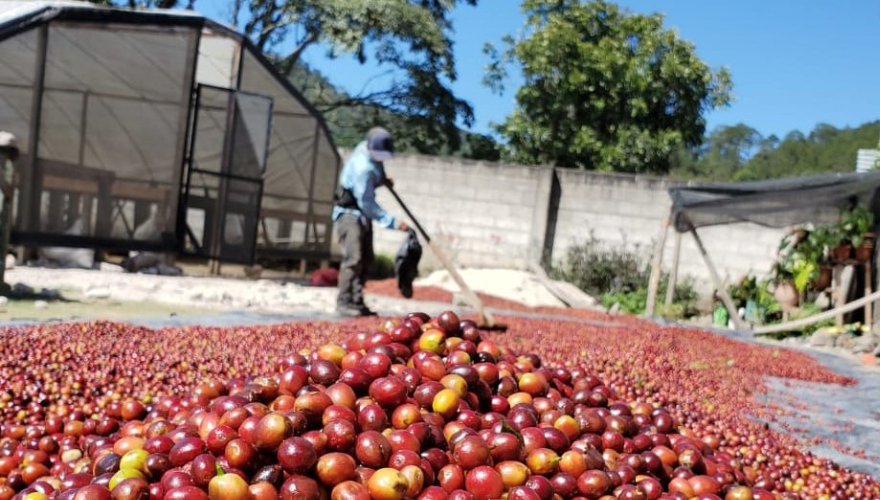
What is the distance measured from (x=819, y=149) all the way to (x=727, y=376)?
37.2 meters

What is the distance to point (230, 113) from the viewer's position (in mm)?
10359

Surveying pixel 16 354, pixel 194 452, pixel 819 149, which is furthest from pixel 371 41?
pixel 819 149

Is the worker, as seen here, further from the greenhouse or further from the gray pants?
the greenhouse

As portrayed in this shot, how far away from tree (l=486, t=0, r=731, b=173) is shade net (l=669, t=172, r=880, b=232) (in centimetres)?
835

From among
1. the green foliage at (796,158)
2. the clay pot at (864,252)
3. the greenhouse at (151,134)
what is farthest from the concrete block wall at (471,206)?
the green foliage at (796,158)

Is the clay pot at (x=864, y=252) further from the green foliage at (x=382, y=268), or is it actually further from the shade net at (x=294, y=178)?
the shade net at (x=294, y=178)

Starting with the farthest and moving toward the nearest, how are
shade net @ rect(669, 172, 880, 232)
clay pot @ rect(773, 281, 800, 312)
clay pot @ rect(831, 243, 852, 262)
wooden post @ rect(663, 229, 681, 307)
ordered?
clay pot @ rect(773, 281, 800, 312) < wooden post @ rect(663, 229, 681, 307) < clay pot @ rect(831, 243, 852, 262) < shade net @ rect(669, 172, 880, 232)

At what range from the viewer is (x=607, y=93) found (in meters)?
18.3

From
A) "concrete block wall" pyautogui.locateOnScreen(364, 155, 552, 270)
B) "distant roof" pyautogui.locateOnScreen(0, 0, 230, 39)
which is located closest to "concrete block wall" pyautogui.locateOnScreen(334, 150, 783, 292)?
"concrete block wall" pyautogui.locateOnScreen(364, 155, 552, 270)

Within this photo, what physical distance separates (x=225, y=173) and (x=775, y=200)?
23.2 ft

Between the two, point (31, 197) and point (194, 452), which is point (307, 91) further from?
point (194, 452)

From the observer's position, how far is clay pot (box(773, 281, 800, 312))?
33.9 ft

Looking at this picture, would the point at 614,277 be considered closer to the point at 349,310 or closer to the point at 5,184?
the point at 349,310

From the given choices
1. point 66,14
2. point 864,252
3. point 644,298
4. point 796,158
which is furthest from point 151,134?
point 796,158
